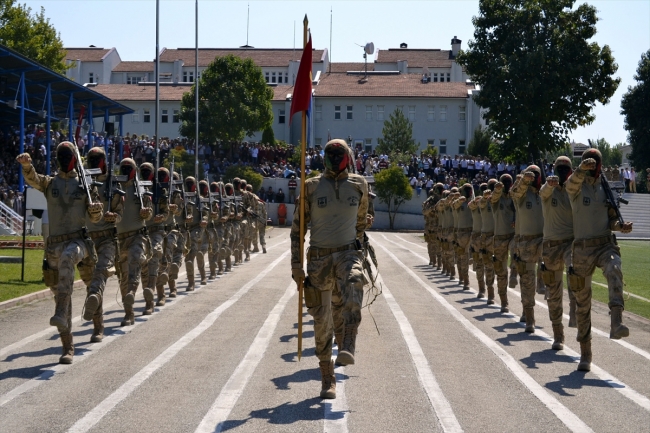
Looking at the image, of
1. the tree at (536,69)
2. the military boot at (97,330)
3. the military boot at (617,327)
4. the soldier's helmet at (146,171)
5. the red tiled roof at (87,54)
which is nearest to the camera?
the military boot at (617,327)

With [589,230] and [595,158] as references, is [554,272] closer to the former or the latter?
[589,230]

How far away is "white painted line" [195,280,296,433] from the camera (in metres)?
8.66

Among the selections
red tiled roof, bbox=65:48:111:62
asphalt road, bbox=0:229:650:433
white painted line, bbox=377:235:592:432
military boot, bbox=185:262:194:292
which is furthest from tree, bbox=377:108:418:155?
asphalt road, bbox=0:229:650:433

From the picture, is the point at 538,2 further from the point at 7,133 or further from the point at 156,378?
the point at 156,378

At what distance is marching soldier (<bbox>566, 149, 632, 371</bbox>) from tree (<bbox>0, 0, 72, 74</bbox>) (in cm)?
5596

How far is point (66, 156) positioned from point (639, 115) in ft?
262

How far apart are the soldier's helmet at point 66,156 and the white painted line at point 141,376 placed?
2.58 metres

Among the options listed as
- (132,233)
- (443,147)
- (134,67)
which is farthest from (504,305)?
(134,67)

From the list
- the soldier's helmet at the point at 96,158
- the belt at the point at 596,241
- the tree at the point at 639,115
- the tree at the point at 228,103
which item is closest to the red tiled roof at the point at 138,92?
the tree at the point at 228,103

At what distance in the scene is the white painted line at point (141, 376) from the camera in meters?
8.59

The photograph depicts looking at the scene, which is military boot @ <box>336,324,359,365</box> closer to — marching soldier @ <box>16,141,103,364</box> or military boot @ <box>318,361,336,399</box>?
military boot @ <box>318,361,336,399</box>

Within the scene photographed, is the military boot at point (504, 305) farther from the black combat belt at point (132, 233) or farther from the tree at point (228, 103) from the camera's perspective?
the tree at point (228, 103)

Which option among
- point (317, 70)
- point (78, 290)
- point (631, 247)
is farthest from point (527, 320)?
→ point (317, 70)

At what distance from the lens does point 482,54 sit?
5681 centimetres
